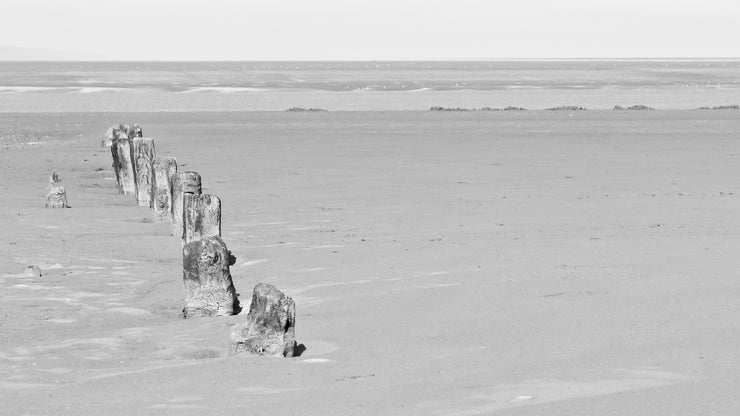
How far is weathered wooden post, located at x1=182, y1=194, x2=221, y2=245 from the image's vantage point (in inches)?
437

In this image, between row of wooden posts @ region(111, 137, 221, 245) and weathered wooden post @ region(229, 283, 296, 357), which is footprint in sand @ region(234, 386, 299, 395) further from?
row of wooden posts @ region(111, 137, 221, 245)

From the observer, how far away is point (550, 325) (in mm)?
7289

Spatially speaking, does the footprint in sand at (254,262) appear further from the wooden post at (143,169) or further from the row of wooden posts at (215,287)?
the wooden post at (143,169)

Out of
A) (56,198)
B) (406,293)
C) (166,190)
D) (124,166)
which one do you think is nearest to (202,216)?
(406,293)

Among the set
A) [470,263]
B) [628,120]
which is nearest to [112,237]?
[470,263]

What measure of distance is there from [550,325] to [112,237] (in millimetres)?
6692

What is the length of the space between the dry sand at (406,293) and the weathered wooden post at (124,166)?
15.1 inches

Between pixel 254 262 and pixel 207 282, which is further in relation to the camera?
pixel 254 262

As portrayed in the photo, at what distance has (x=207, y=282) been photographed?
28.1 ft

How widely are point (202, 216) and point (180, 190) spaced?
5.13 ft

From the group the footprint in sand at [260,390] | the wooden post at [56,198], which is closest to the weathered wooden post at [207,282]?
the footprint in sand at [260,390]

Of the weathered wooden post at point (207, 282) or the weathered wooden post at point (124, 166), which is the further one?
the weathered wooden post at point (124, 166)

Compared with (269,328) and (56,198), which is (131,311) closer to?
(269,328)

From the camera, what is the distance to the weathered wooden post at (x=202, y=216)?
437 inches
